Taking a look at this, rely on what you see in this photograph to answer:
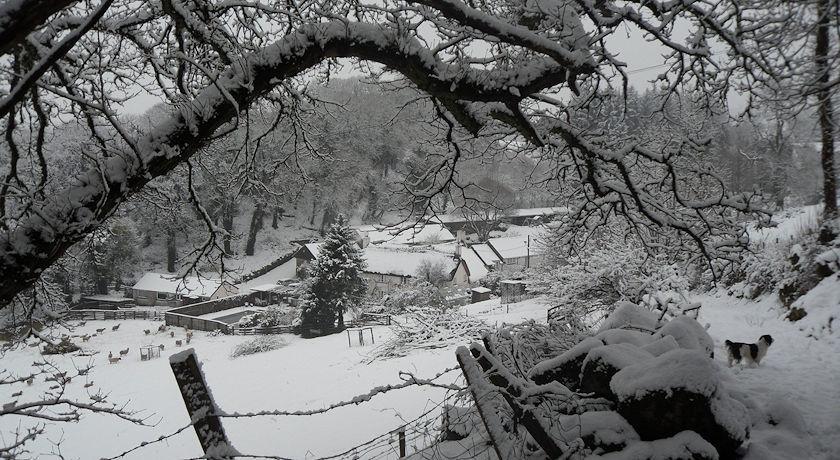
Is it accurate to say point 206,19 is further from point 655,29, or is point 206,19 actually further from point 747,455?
point 747,455

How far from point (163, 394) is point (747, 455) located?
53.6 feet

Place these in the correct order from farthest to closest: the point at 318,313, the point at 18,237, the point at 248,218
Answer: the point at 248,218 < the point at 318,313 < the point at 18,237

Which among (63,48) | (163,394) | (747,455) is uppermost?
(63,48)

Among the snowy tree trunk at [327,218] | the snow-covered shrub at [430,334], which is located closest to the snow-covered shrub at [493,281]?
the snowy tree trunk at [327,218]

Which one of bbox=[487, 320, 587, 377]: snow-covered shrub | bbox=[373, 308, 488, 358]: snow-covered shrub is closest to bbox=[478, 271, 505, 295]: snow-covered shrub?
bbox=[373, 308, 488, 358]: snow-covered shrub

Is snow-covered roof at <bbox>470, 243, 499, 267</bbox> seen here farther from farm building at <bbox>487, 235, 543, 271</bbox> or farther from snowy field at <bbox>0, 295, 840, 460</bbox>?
snowy field at <bbox>0, 295, 840, 460</bbox>

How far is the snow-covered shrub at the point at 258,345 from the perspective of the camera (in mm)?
20016

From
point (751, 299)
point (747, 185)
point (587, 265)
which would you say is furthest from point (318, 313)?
point (747, 185)

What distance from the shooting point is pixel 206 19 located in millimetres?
2807

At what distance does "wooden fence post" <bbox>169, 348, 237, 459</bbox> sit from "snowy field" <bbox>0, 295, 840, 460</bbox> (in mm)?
1129

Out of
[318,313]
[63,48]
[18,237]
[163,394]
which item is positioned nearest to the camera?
[63,48]

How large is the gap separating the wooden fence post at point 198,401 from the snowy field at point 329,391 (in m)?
1.13

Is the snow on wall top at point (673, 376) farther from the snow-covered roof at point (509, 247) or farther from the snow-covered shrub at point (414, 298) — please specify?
the snow-covered roof at point (509, 247)

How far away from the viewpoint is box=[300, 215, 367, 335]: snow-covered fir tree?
76.6ft
